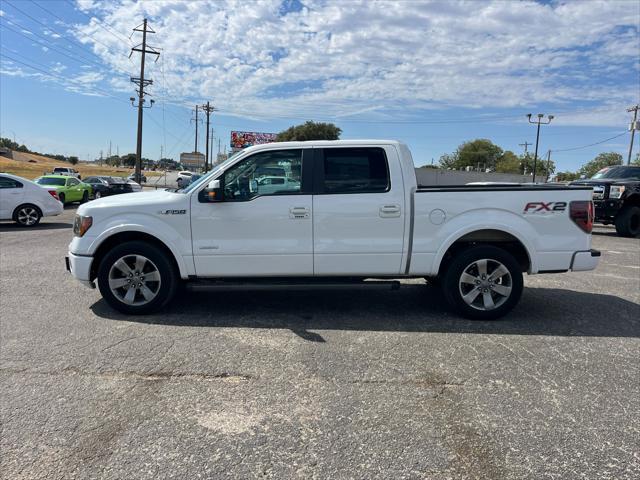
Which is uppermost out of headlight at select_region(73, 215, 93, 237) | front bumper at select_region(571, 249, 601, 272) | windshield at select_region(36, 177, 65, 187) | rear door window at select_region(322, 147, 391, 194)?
rear door window at select_region(322, 147, 391, 194)

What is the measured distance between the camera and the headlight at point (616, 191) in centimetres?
1334

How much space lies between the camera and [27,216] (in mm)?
13602

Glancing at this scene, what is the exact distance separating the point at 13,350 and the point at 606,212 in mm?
14760

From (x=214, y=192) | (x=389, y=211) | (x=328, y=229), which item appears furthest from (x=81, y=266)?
(x=389, y=211)

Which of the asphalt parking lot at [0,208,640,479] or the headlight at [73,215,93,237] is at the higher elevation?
the headlight at [73,215,93,237]

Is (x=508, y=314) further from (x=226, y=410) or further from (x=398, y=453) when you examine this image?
(x=226, y=410)

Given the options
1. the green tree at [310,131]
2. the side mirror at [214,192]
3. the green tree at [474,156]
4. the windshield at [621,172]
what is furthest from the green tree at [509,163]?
the side mirror at [214,192]

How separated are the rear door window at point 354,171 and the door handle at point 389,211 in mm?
197

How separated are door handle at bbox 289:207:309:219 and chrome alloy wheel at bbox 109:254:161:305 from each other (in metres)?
1.63

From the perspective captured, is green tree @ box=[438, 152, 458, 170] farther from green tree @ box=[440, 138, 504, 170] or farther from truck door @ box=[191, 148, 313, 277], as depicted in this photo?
truck door @ box=[191, 148, 313, 277]

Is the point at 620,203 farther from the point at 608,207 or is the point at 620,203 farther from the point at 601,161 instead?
the point at 601,161

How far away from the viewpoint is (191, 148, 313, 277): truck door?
505 cm

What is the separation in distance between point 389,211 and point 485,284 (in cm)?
138

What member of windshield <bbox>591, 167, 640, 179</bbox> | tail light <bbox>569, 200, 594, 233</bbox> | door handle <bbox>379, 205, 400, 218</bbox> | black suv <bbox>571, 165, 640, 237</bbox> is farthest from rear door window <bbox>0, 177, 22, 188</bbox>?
windshield <bbox>591, 167, 640, 179</bbox>
